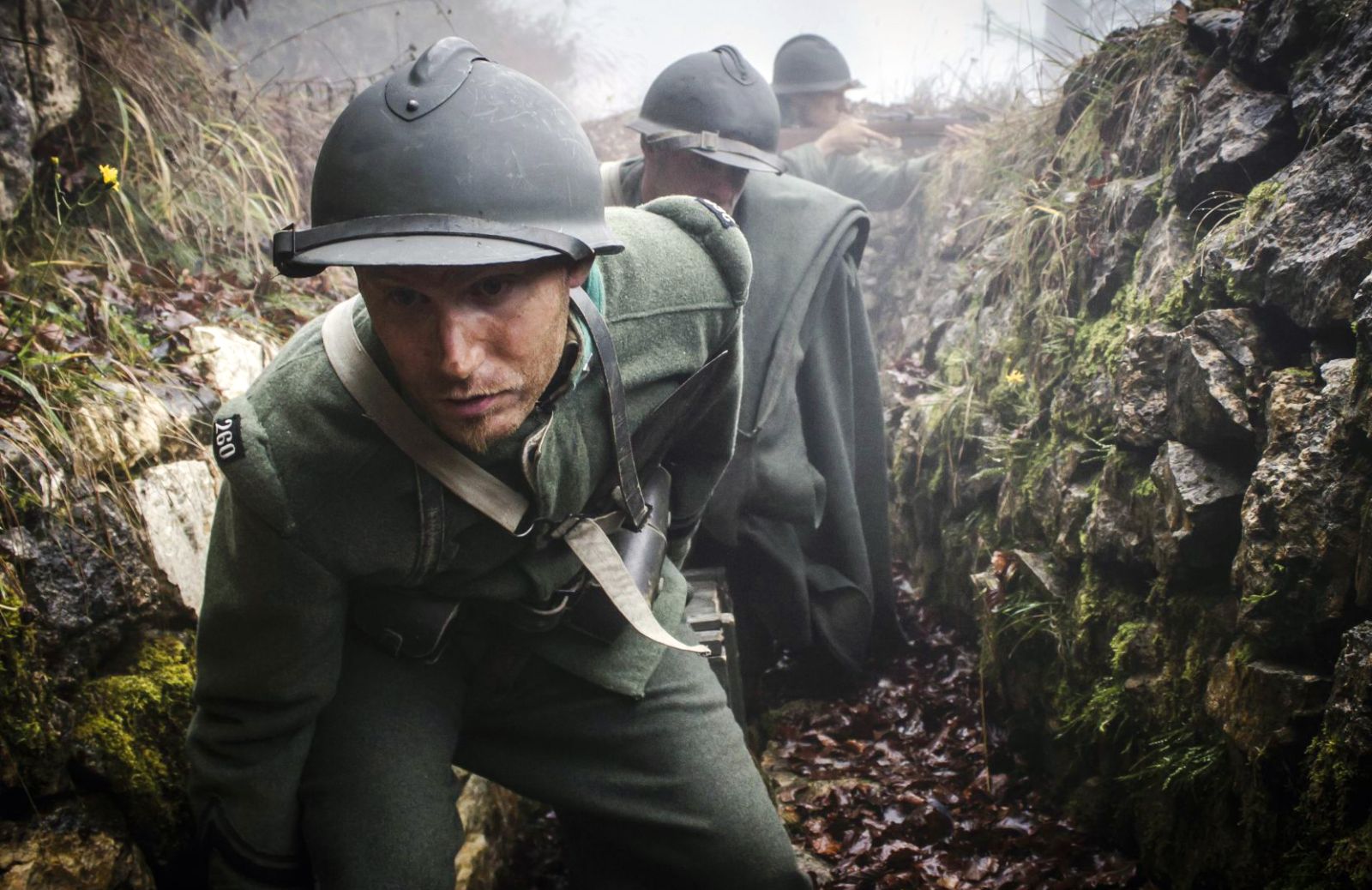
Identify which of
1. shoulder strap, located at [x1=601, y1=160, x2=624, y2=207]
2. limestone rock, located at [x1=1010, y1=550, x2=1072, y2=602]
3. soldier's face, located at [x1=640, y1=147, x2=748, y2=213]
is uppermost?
soldier's face, located at [x1=640, y1=147, x2=748, y2=213]

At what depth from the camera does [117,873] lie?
7.22ft

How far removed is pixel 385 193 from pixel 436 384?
1.16 feet

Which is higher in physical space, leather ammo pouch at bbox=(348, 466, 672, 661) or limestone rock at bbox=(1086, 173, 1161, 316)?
limestone rock at bbox=(1086, 173, 1161, 316)

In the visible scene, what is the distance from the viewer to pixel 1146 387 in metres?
2.96

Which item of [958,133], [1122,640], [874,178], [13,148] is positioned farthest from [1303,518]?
[874,178]

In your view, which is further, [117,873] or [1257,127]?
[1257,127]

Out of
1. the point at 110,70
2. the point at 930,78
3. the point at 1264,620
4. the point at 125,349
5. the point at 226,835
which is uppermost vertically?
the point at 930,78

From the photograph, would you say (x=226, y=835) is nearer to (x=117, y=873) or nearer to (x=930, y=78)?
(x=117, y=873)

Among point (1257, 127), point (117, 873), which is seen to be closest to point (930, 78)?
point (1257, 127)

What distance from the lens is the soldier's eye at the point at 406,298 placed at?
1.71 m

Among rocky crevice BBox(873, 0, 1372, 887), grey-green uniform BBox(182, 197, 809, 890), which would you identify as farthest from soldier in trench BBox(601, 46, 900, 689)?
grey-green uniform BBox(182, 197, 809, 890)

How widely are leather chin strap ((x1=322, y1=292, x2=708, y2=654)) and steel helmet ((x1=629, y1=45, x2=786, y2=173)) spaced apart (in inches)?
75.3

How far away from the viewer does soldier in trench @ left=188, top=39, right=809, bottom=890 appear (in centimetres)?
174

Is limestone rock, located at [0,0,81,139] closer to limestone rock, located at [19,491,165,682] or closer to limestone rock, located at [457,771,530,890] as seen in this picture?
limestone rock, located at [19,491,165,682]
